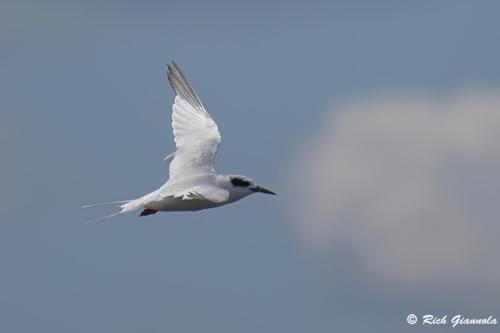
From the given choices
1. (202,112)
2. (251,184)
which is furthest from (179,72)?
(251,184)

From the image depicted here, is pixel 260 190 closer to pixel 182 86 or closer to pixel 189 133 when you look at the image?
pixel 189 133

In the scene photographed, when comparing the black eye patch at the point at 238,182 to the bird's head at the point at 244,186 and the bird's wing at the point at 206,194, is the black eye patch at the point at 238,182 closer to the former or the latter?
the bird's head at the point at 244,186

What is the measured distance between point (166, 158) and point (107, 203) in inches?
165

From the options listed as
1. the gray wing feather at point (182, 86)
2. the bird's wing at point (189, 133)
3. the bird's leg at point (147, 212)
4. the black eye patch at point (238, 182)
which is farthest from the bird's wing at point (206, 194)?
the gray wing feather at point (182, 86)

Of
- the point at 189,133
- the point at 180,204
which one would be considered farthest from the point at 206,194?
the point at 189,133

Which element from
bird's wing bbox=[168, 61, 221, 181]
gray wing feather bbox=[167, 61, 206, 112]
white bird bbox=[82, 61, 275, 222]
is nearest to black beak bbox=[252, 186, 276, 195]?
white bird bbox=[82, 61, 275, 222]

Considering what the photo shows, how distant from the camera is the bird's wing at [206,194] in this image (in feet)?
77.9

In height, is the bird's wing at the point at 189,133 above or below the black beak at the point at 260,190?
above

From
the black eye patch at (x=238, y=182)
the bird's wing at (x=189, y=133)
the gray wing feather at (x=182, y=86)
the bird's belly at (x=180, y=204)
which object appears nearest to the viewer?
the bird's belly at (x=180, y=204)

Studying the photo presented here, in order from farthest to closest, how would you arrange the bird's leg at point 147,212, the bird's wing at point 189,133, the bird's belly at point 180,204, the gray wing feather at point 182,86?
the gray wing feather at point 182,86, the bird's wing at point 189,133, the bird's leg at point 147,212, the bird's belly at point 180,204

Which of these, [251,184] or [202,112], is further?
[202,112]

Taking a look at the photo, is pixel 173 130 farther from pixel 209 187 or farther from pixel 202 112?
pixel 209 187

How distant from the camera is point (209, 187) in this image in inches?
985

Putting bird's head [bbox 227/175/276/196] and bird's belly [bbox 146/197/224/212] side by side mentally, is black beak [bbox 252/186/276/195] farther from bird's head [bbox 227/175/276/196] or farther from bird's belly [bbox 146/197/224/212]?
bird's belly [bbox 146/197/224/212]
